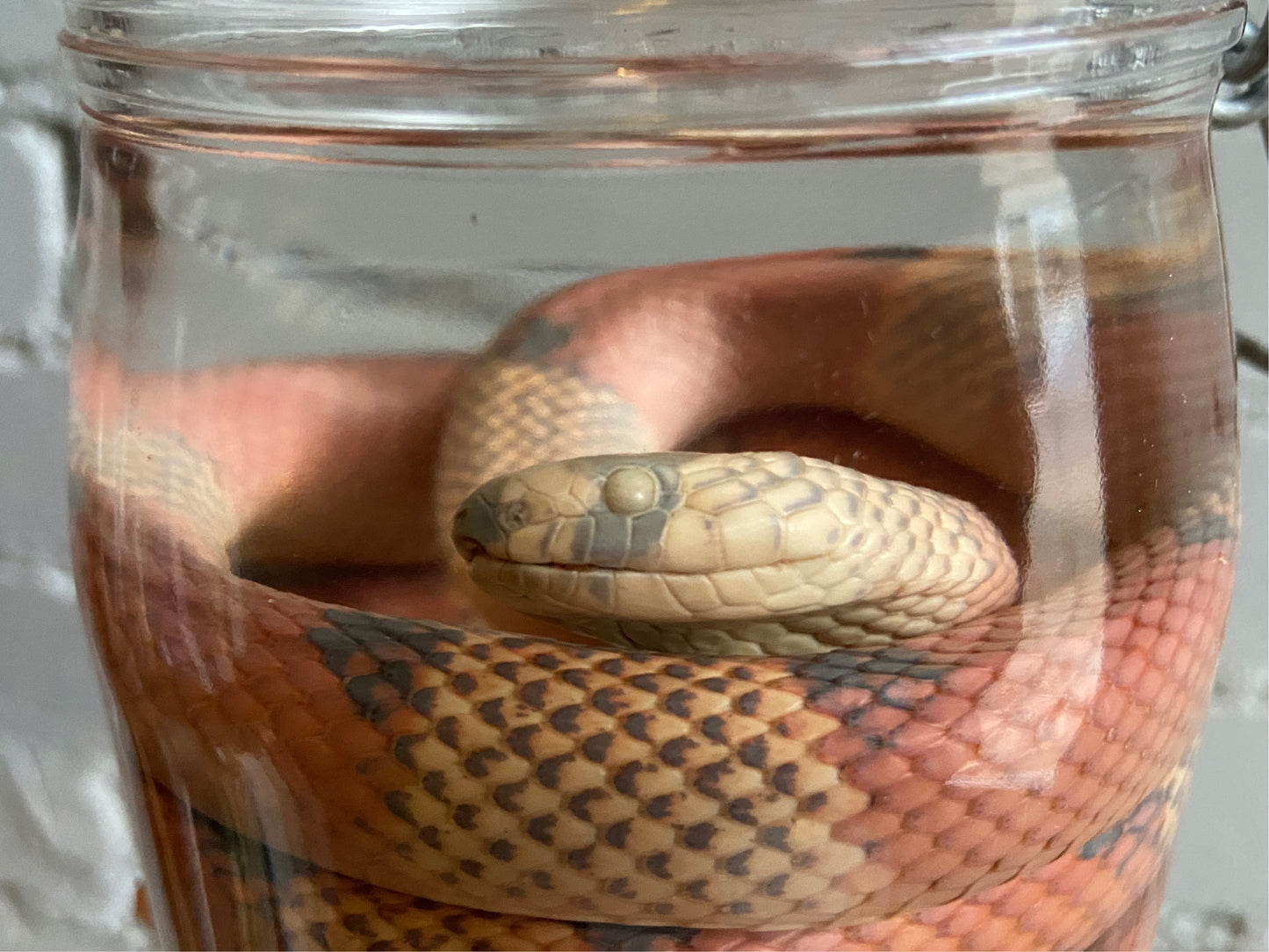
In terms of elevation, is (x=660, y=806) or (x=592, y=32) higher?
(x=592, y=32)

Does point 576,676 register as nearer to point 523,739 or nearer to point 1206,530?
point 523,739

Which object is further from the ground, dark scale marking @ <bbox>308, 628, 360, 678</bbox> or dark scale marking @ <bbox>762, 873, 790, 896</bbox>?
dark scale marking @ <bbox>308, 628, 360, 678</bbox>

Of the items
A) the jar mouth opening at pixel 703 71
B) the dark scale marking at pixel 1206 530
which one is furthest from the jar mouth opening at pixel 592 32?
the dark scale marking at pixel 1206 530

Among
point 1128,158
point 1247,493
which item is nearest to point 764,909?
point 1128,158

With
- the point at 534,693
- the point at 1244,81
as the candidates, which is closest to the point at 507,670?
the point at 534,693

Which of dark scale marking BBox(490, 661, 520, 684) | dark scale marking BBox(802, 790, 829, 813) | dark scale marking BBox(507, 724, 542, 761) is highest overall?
dark scale marking BBox(490, 661, 520, 684)

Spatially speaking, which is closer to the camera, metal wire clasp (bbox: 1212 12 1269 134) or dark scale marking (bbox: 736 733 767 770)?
dark scale marking (bbox: 736 733 767 770)

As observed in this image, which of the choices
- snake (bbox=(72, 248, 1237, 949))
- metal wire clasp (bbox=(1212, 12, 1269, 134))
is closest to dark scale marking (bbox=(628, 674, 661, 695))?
snake (bbox=(72, 248, 1237, 949))

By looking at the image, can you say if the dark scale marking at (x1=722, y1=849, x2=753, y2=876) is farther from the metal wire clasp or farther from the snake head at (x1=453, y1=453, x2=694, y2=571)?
the metal wire clasp
